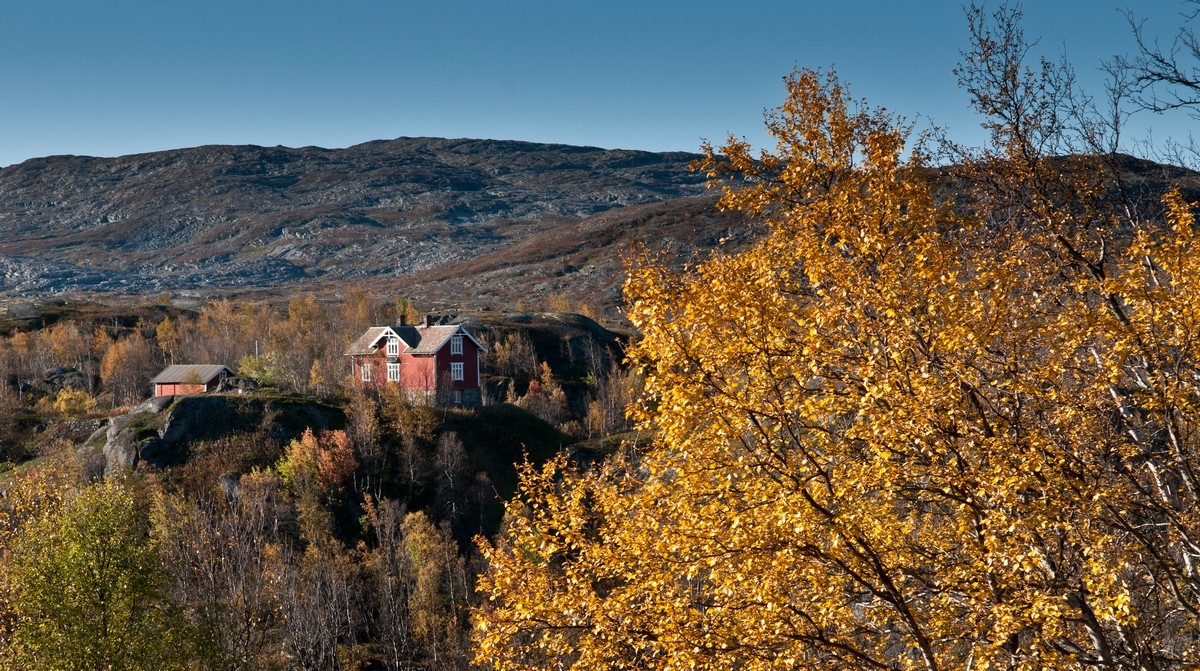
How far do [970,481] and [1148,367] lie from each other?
10.6ft

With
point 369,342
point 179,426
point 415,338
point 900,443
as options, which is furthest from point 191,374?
point 900,443

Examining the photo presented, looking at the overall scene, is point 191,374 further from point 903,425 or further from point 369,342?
point 903,425

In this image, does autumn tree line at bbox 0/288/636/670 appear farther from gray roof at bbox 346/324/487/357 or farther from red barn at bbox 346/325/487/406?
red barn at bbox 346/325/487/406

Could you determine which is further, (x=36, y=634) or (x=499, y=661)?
(x=36, y=634)

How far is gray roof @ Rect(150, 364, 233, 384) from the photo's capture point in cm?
9062

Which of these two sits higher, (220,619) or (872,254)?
(872,254)

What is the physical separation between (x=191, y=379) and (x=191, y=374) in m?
0.85

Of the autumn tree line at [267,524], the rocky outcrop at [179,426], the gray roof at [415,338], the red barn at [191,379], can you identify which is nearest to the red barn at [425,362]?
the gray roof at [415,338]

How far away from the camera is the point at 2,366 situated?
10606 cm

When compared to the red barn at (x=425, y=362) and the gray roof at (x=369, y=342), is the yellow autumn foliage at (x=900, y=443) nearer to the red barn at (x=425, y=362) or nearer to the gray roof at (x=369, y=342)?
the red barn at (x=425, y=362)

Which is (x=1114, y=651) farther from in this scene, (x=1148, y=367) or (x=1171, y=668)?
(x=1148, y=367)

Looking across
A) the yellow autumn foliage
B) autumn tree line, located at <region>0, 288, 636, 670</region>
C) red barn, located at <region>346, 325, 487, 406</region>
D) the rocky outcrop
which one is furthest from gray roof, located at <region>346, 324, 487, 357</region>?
the yellow autumn foliage

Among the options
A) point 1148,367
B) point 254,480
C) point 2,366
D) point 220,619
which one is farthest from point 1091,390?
point 2,366

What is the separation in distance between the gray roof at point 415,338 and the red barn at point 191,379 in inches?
522
